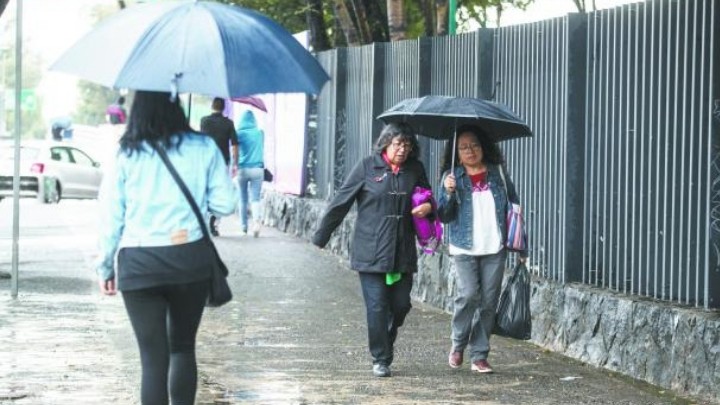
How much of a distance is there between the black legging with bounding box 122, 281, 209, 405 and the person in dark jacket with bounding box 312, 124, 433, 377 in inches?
133

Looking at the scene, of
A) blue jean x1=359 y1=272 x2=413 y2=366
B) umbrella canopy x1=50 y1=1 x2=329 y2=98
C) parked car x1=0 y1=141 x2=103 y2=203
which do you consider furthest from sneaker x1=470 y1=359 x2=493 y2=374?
parked car x1=0 y1=141 x2=103 y2=203

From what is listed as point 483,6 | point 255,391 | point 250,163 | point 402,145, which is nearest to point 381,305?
point 402,145

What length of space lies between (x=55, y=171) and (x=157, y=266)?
3076 cm

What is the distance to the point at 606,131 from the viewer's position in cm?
1134

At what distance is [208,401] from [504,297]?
215 cm

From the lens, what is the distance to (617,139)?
11133 millimetres

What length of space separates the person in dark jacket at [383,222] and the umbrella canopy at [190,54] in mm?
3012

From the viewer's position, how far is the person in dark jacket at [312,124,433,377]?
10383 millimetres

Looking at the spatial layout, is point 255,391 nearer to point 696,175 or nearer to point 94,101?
point 696,175

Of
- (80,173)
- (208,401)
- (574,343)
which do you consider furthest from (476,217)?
(80,173)

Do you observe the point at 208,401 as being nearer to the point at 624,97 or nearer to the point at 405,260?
the point at 405,260

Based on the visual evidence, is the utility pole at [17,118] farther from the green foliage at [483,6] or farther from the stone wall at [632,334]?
the green foliage at [483,6]

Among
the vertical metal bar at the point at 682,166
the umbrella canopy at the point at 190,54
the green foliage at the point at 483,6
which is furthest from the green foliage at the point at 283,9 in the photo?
the umbrella canopy at the point at 190,54

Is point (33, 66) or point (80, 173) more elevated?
point (33, 66)
